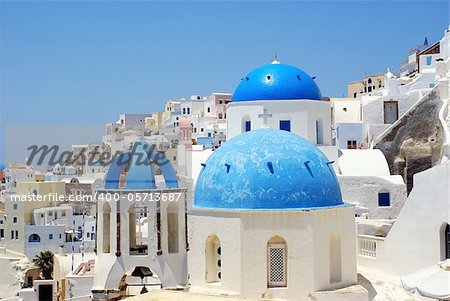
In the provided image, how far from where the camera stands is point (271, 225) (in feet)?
41.1

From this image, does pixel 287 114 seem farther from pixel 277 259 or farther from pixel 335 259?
pixel 277 259

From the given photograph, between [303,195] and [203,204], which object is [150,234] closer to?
[203,204]

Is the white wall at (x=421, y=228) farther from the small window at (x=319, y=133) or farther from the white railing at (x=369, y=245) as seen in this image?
the small window at (x=319, y=133)

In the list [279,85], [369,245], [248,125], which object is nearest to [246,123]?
[248,125]

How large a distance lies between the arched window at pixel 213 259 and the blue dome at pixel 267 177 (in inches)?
29.3

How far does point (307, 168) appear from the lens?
1314 cm

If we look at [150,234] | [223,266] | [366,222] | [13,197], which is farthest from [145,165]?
[13,197]

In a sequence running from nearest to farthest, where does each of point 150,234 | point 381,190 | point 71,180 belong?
point 150,234
point 381,190
point 71,180

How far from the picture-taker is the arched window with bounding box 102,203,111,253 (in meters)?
15.2

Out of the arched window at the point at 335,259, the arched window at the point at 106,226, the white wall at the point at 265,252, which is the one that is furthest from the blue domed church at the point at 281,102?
the white wall at the point at 265,252

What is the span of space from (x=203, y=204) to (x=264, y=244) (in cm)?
167

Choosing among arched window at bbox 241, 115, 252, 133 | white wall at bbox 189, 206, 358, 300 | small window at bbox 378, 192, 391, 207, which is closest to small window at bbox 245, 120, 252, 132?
arched window at bbox 241, 115, 252, 133

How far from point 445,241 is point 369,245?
2.58m

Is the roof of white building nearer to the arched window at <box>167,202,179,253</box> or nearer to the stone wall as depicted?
the stone wall
